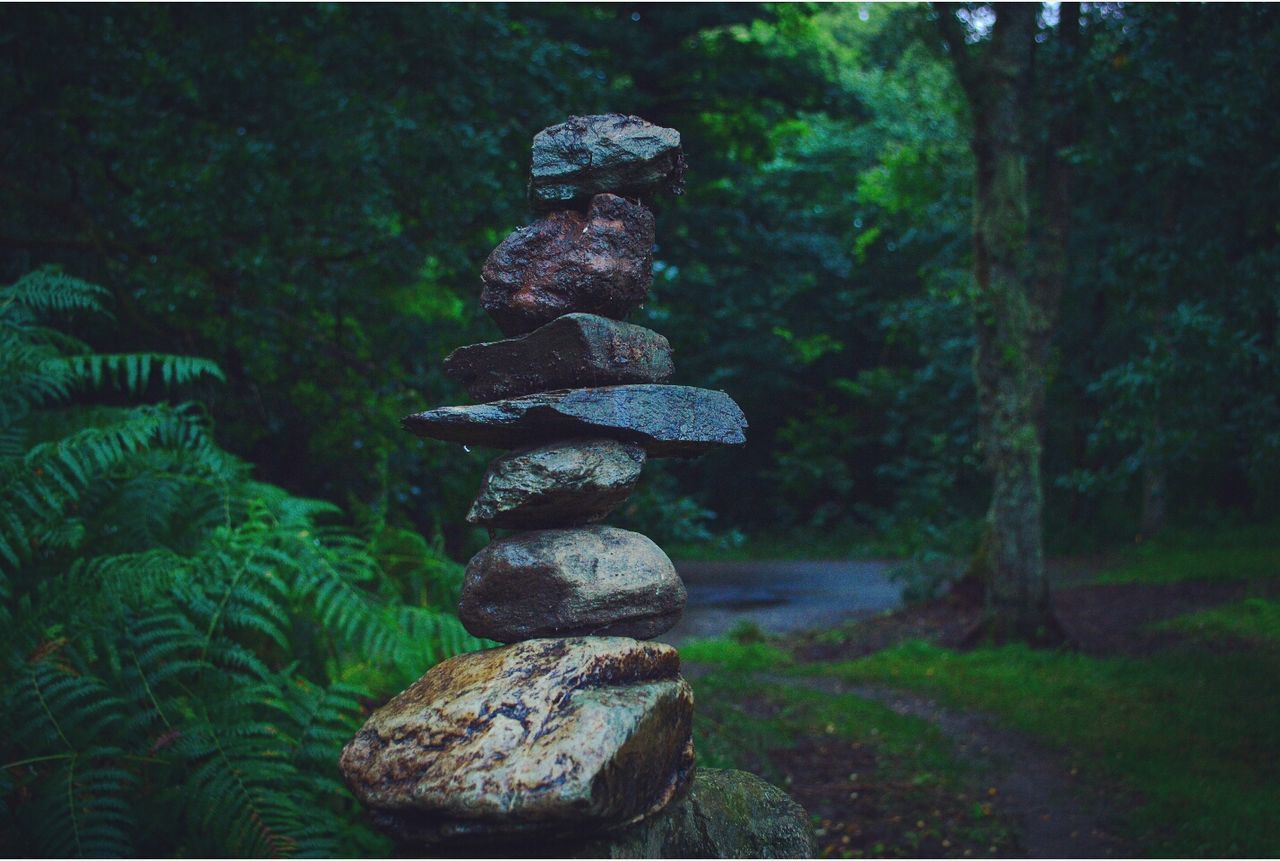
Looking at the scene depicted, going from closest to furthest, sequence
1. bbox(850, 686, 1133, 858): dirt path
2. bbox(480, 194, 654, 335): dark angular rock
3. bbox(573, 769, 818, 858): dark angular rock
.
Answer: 1. bbox(573, 769, 818, 858): dark angular rock
2. bbox(480, 194, 654, 335): dark angular rock
3. bbox(850, 686, 1133, 858): dirt path

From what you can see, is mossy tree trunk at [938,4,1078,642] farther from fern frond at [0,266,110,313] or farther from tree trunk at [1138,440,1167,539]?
fern frond at [0,266,110,313]

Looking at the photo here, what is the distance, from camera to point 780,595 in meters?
16.6

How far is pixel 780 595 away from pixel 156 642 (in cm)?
1293

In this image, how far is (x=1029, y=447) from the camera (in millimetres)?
9969

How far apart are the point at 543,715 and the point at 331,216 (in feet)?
16.6

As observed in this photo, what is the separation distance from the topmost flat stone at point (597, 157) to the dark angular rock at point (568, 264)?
6cm

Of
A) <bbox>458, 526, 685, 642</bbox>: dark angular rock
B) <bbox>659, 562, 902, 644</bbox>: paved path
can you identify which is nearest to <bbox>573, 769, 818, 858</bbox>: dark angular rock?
<bbox>458, 526, 685, 642</bbox>: dark angular rock

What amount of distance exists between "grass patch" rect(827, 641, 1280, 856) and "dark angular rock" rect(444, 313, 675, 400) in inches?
165

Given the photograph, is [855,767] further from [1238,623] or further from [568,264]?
[568,264]

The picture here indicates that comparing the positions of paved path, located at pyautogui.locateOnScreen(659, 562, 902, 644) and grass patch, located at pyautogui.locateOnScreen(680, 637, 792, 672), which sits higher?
grass patch, located at pyautogui.locateOnScreen(680, 637, 792, 672)

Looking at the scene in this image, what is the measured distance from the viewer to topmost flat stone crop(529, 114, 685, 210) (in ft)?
10.7

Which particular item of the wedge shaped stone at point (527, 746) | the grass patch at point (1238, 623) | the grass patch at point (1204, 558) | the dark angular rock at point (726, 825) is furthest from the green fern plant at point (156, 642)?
the grass patch at point (1204, 558)

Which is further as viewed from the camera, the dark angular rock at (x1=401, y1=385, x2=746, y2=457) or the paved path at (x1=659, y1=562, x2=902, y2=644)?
the paved path at (x1=659, y1=562, x2=902, y2=644)

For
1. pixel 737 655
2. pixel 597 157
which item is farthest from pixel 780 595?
pixel 597 157
